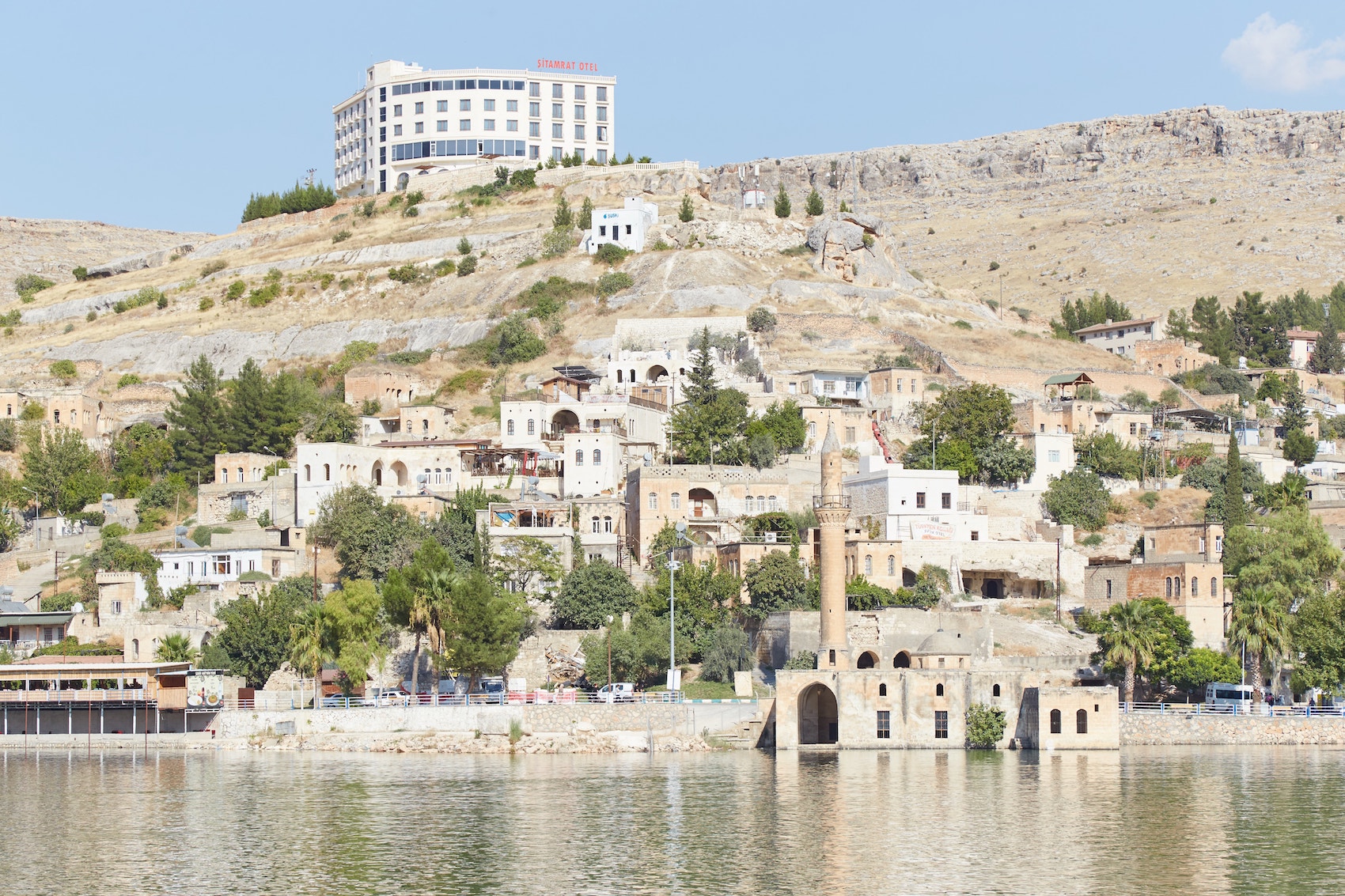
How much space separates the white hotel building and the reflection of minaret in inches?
2900

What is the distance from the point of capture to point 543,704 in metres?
53.7

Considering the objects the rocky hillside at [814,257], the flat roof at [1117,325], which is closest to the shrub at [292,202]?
the rocky hillside at [814,257]

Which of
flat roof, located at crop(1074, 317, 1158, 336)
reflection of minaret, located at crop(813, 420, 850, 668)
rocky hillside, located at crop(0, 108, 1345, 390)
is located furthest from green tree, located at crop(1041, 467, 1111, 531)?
flat roof, located at crop(1074, 317, 1158, 336)

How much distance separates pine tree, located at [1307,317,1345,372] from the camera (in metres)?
107

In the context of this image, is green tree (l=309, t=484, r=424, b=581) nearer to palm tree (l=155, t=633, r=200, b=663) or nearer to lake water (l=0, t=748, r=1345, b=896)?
palm tree (l=155, t=633, r=200, b=663)

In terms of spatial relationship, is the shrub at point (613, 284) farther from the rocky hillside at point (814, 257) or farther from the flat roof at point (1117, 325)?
the flat roof at point (1117, 325)

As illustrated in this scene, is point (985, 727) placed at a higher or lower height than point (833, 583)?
lower

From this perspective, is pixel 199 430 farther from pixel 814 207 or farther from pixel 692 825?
pixel 692 825

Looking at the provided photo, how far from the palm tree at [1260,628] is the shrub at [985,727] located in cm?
1017

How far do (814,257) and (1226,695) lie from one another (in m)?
55.7

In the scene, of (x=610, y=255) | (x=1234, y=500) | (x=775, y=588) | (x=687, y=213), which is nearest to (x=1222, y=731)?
(x=775, y=588)

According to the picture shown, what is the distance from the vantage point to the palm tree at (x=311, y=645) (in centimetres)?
5741

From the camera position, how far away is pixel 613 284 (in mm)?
102938

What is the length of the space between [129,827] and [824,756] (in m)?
20.1
